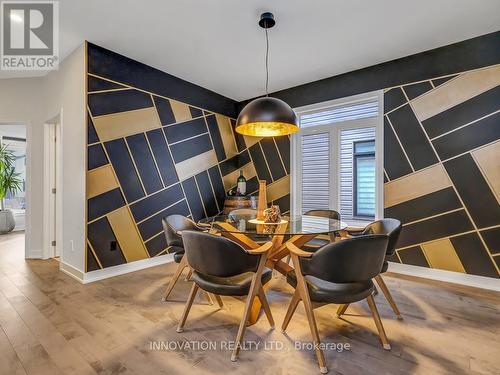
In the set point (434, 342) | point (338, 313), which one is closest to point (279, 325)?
point (338, 313)

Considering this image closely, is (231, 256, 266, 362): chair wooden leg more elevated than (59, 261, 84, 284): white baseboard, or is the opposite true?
(231, 256, 266, 362): chair wooden leg

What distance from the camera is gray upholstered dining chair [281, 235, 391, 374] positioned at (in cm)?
155

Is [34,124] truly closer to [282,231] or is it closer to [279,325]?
[282,231]

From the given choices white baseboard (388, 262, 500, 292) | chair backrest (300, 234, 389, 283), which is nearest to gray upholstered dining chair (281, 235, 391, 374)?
chair backrest (300, 234, 389, 283)

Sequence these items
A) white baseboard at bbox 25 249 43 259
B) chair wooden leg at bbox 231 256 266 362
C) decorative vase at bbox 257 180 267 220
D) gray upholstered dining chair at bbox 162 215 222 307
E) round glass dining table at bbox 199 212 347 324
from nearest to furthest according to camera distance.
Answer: chair wooden leg at bbox 231 256 266 362
round glass dining table at bbox 199 212 347 324
gray upholstered dining chair at bbox 162 215 222 307
decorative vase at bbox 257 180 267 220
white baseboard at bbox 25 249 43 259

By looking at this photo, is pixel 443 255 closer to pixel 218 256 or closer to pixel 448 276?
pixel 448 276

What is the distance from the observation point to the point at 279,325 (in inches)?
80.3

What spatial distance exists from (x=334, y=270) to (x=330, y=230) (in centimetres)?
61

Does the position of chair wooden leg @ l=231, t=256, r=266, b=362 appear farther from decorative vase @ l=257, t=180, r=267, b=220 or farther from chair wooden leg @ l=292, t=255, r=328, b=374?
decorative vase @ l=257, t=180, r=267, b=220

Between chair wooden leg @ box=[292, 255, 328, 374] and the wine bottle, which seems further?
the wine bottle

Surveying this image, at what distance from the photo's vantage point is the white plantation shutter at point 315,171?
13.0 feet

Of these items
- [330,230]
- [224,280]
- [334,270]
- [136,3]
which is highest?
[136,3]

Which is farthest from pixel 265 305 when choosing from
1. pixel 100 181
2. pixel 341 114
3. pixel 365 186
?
pixel 341 114

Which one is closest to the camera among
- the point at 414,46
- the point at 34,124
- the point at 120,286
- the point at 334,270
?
the point at 334,270
